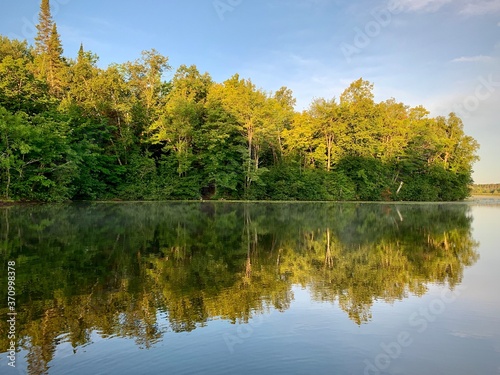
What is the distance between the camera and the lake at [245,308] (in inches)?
194

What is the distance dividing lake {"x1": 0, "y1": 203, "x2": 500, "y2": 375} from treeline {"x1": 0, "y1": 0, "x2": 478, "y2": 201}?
2098 centimetres

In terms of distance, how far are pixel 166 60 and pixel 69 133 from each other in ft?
56.7

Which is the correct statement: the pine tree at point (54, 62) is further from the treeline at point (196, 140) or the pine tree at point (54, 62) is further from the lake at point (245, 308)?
the lake at point (245, 308)

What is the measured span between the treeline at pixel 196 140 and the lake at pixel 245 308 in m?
21.0

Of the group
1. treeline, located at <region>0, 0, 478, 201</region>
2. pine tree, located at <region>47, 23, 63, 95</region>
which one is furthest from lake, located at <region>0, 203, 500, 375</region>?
pine tree, located at <region>47, 23, 63, 95</region>

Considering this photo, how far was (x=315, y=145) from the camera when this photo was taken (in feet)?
172

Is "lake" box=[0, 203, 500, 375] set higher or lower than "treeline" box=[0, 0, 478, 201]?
lower

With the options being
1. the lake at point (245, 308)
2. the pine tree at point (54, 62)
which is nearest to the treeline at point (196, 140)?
the pine tree at point (54, 62)

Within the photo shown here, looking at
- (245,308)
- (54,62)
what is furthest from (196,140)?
(245,308)

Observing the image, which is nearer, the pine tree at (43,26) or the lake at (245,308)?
the lake at (245,308)

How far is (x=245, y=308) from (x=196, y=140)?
37810 mm

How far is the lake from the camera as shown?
16.2 feet

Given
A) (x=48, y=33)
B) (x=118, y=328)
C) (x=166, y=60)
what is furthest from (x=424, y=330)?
(x=48, y=33)

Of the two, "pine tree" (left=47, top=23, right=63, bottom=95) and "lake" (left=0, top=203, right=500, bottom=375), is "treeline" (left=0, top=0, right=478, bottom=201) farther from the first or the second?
"lake" (left=0, top=203, right=500, bottom=375)
